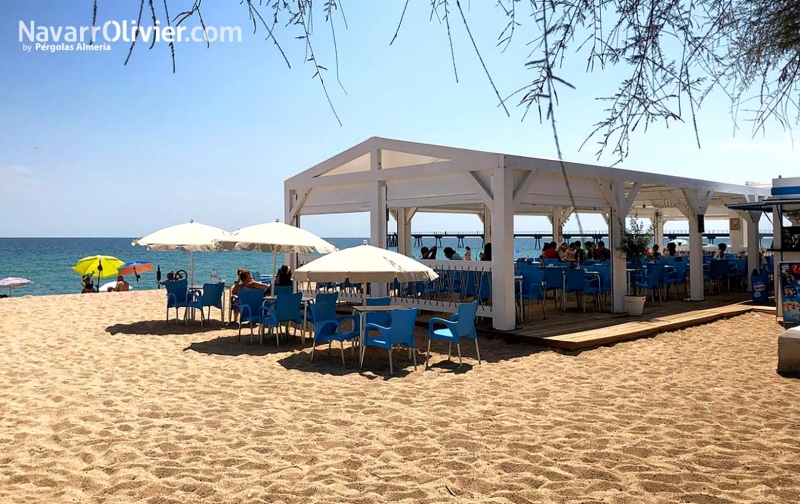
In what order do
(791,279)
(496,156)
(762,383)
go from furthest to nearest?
(791,279), (496,156), (762,383)

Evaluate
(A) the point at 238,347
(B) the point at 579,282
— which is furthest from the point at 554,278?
(A) the point at 238,347

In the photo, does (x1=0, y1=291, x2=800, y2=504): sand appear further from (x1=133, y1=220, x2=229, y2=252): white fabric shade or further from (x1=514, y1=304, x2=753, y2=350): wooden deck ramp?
(x1=133, y1=220, x2=229, y2=252): white fabric shade

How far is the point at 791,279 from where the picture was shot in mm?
8938

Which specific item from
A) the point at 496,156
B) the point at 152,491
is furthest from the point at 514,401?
the point at 496,156

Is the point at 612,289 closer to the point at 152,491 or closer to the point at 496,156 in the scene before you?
the point at 496,156

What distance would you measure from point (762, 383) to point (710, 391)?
2.38ft

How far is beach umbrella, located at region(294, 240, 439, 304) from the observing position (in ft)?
21.5

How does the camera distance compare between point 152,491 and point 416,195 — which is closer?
point 152,491

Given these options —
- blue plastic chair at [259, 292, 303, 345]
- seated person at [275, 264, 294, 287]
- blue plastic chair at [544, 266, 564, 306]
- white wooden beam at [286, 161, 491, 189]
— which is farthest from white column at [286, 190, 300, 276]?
blue plastic chair at [544, 266, 564, 306]

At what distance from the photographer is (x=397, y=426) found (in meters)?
4.49

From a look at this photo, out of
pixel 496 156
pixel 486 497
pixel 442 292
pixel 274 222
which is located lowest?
pixel 486 497

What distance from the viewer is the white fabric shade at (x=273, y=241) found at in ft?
27.9

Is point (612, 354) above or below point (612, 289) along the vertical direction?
below

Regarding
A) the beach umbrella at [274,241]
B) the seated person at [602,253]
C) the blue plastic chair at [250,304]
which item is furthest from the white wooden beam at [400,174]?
the seated person at [602,253]
